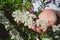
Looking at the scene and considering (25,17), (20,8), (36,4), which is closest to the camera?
(25,17)

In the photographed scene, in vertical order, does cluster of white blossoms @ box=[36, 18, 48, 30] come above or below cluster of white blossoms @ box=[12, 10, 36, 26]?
below

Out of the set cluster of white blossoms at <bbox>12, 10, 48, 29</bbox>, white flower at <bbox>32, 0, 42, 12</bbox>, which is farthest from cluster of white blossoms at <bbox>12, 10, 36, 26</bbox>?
white flower at <bbox>32, 0, 42, 12</bbox>

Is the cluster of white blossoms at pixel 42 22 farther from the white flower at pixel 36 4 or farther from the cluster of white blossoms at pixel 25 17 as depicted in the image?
the white flower at pixel 36 4

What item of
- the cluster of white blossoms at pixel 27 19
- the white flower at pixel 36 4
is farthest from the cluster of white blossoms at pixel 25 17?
the white flower at pixel 36 4

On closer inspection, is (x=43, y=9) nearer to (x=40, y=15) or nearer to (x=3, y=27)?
(x=40, y=15)

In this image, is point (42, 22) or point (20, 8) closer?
point (42, 22)

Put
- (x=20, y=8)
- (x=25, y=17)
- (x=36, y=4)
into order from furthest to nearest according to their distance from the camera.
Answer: (x=36, y=4) → (x=20, y=8) → (x=25, y=17)

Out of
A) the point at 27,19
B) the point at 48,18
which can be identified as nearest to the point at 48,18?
the point at 48,18

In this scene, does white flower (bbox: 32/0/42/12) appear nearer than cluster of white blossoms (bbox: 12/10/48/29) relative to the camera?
No

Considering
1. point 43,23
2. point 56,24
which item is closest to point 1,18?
point 43,23

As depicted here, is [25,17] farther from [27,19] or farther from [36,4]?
[36,4]

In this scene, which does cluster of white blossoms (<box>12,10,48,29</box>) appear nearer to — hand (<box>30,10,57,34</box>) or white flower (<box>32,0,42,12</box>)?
hand (<box>30,10,57,34</box>)
